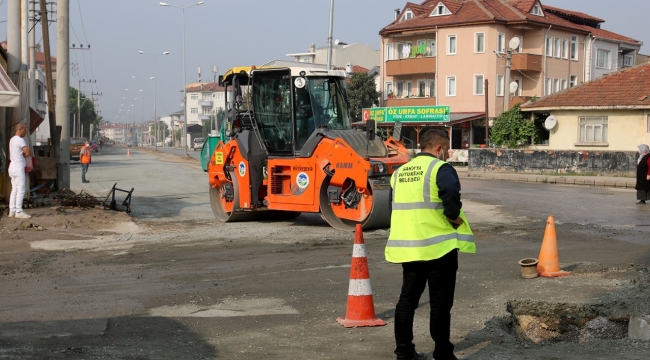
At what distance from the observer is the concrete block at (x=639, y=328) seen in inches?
243

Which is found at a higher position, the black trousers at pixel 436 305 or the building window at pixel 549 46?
the building window at pixel 549 46

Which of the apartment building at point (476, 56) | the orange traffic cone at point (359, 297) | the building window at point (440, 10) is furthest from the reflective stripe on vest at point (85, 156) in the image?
the building window at point (440, 10)

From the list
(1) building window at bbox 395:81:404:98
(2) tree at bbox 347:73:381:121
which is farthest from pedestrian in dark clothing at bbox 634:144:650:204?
(2) tree at bbox 347:73:381:121

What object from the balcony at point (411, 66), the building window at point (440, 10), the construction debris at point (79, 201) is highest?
the building window at point (440, 10)

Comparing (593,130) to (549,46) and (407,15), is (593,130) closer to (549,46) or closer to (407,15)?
(549,46)

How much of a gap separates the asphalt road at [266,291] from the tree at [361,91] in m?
50.2

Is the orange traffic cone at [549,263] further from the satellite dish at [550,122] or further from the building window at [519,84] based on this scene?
the building window at [519,84]

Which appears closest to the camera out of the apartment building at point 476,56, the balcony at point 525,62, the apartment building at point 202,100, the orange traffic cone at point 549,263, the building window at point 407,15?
the orange traffic cone at point 549,263

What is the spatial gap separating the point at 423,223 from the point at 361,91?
6006 centimetres

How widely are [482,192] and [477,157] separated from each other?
13288 millimetres

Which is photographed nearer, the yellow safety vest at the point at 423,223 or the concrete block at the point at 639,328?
the yellow safety vest at the point at 423,223

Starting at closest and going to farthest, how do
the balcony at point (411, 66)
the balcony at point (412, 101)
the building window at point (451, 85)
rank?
Result: the building window at point (451, 85) < the balcony at point (411, 66) < the balcony at point (412, 101)

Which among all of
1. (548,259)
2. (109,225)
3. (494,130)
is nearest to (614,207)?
(548,259)

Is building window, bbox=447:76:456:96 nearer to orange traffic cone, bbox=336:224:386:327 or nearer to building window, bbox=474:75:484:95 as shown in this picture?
building window, bbox=474:75:484:95
